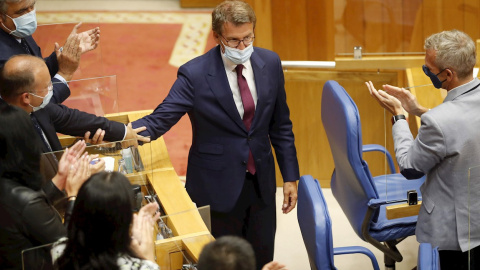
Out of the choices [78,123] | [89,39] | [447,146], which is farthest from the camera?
[89,39]

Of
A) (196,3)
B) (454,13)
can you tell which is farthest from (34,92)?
(196,3)

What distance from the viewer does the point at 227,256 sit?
1.63 metres

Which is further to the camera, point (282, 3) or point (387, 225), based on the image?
point (282, 3)

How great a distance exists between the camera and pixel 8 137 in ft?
6.95

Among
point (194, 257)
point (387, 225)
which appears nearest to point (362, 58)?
point (387, 225)

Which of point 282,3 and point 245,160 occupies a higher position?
point 282,3

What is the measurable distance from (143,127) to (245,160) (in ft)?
1.41

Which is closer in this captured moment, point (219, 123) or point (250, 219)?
point (219, 123)

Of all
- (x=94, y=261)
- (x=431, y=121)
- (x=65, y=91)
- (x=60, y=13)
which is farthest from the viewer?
(x=60, y=13)

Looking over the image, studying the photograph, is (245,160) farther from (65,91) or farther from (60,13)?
(60,13)

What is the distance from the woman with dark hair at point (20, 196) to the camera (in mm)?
2053

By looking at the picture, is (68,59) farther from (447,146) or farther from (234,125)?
(447,146)

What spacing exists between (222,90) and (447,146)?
90 cm

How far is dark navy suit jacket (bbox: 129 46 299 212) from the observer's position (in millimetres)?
2920
